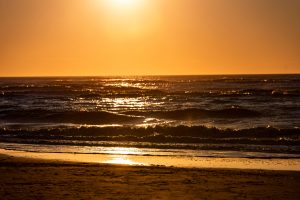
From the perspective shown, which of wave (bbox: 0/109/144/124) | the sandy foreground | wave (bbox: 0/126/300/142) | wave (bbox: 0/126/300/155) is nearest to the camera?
the sandy foreground

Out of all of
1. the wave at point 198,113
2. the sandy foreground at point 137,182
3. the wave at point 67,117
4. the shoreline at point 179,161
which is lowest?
the wave at point 67,117

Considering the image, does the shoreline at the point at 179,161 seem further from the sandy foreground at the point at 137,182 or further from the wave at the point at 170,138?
the wave at the point at 170,138

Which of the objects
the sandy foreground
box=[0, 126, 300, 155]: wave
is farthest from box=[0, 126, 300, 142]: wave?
the sandy foreground

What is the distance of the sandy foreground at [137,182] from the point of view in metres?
9.52

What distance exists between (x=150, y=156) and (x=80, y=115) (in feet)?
64.3

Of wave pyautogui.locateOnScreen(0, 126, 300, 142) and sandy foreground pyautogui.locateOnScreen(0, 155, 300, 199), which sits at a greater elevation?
sandy foreground pyautogui.locateOnScreen(0, 155, 300, 199)

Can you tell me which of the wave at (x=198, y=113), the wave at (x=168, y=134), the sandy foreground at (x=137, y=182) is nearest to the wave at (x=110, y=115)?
the wave at (x=198, y=113)

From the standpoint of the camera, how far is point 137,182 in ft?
35.2

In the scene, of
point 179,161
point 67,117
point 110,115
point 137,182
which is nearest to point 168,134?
point 179,161

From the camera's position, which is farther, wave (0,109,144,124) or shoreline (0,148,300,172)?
wave (0,109,144,124)

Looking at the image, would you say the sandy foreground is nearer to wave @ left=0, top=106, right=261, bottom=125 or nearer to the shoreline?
the shoreline

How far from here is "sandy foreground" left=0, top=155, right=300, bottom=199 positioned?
952cm

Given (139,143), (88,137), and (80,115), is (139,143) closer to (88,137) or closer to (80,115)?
(88,137)

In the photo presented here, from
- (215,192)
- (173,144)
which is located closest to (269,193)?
(215,192)
